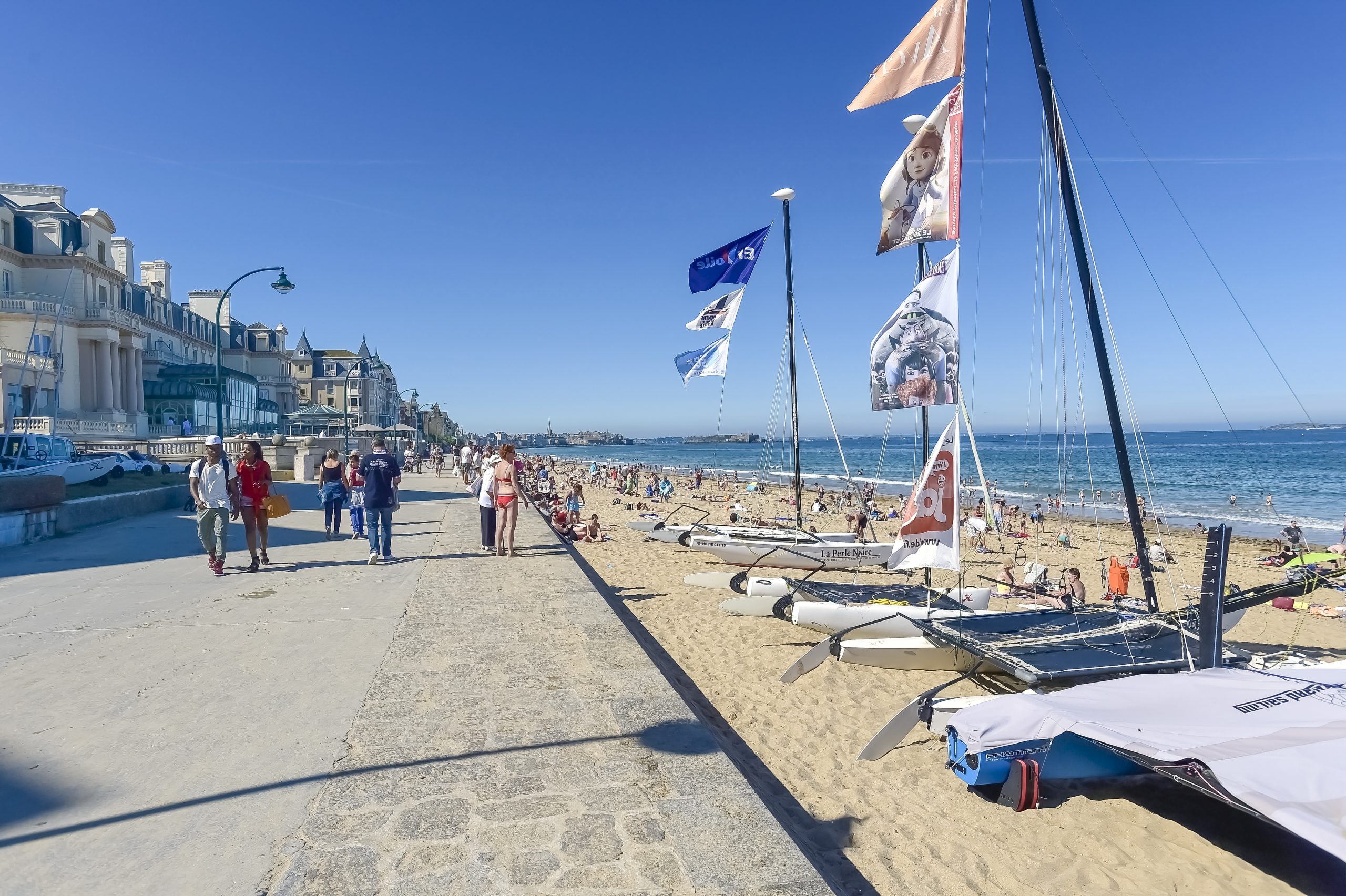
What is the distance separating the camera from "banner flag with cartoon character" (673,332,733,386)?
15.9 metres

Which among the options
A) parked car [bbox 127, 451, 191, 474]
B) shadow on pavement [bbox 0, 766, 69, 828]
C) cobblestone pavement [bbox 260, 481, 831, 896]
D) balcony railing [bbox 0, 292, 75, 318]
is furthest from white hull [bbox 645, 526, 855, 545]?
balcony railing [bbox 0, 292, 75, 318]

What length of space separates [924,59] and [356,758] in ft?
27.2

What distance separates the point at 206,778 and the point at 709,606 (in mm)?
8696

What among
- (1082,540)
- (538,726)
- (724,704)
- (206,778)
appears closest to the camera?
(206,778)

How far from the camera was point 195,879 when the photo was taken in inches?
109

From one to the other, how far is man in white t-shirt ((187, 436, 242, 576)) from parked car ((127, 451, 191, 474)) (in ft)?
56.8

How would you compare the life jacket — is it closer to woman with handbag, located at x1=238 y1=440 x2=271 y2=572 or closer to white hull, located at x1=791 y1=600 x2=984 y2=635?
white hull, located at x1=791 y1=600 x2=984 y2=635

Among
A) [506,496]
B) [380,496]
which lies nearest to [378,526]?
[380,496]

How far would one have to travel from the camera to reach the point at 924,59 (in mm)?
7668

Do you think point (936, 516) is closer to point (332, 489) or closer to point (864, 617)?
point (864, 617)

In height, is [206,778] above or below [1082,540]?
above

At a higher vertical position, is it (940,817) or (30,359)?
(30,359)

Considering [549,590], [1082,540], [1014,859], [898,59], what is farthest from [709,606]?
[1082,540]

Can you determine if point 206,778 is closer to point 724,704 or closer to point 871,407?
point 724,704
